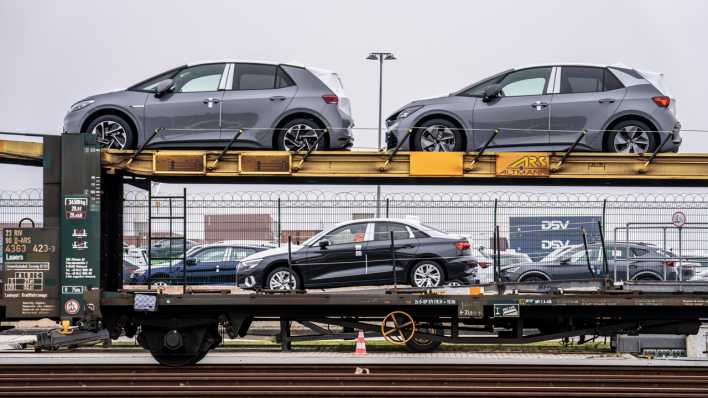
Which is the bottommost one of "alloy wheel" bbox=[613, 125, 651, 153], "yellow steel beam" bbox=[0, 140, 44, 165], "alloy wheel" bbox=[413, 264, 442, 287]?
"alloy wheel" bbox=[413, 264, 442, 287]

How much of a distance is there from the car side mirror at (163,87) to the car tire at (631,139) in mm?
5963

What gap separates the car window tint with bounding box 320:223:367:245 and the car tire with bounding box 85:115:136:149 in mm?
3048

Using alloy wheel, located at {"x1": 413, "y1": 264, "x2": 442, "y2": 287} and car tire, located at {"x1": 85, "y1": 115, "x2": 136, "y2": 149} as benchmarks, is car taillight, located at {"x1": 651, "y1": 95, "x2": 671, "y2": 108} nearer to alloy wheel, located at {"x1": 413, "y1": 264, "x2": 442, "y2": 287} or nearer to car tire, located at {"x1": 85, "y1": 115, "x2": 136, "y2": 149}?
alloy wheel, located at {"x1": 413, "y1": 264, "x2": 442, "y2": 287}

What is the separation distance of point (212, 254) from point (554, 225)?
4873mm

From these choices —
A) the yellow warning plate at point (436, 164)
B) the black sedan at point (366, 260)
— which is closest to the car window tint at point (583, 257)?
the black sedan at point (366, 260)

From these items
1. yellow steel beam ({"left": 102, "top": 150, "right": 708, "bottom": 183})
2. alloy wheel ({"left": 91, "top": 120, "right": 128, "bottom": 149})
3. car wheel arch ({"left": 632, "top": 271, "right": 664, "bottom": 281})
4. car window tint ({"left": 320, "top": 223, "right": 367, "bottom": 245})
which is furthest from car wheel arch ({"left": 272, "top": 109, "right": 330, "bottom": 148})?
car wheel arch ({"left": 632, "top": 271, "right": 664, "bottom": 281})

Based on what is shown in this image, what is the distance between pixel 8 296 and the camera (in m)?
12.5

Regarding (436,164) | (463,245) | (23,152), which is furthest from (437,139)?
(23,152)

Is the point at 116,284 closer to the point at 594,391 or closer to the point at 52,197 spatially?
the point at 52,197

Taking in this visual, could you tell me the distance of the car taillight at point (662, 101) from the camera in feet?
44.4

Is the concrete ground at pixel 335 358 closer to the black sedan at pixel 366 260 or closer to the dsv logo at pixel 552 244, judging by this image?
the black sedan at pixel 366 260

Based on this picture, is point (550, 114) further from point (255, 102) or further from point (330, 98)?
point (255, 102)

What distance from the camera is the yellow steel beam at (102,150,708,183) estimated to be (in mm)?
12727

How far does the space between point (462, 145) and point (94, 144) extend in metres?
4.91
